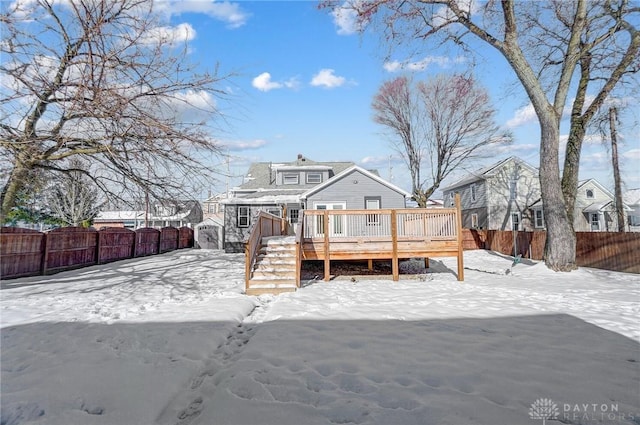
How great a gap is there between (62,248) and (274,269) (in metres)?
7.89

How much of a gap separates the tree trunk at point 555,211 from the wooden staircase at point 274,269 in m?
8.01

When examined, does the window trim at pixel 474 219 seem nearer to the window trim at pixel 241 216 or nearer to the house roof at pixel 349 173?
the house roof at pixel 349 173

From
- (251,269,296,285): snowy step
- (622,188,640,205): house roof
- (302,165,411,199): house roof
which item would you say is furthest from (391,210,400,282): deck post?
(622,188,640,205): house roof

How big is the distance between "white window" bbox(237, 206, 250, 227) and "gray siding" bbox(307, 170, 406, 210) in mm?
3581

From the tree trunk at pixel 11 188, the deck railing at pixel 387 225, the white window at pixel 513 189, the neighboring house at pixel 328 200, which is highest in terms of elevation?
the white window at pixel 513 189

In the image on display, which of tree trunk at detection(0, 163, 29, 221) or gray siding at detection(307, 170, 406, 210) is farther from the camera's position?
gray siding at detection(307, 170, 406, 210)

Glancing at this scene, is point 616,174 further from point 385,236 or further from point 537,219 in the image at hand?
point 385,236

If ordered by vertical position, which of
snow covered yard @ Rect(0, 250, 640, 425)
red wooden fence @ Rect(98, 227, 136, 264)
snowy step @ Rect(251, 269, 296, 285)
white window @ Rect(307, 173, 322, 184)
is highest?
white window @ Rect(307, 173, 322, 184)

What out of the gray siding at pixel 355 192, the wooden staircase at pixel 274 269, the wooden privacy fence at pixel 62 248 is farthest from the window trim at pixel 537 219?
the wooden privacy fence at pixel 62 248

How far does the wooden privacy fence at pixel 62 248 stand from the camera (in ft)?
28.6

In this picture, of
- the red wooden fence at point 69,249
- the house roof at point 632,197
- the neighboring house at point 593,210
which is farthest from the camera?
the house roof at point 632,197

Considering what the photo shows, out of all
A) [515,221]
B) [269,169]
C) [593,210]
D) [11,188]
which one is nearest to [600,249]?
[515,221]

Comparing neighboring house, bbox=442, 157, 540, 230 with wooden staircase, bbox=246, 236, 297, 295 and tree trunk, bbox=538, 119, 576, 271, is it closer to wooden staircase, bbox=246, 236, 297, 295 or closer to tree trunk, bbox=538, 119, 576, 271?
tree trunk, bbox=538, 119, 576, 271

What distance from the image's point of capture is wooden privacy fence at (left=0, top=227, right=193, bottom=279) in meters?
8.71
